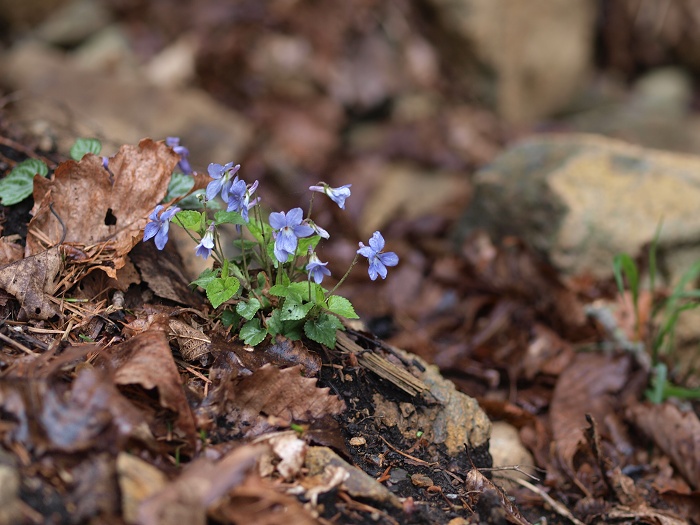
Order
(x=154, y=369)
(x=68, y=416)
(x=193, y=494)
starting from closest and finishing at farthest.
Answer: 1. (x=193, y=494)
2. (x=68, y=416)
3. (x=154, y=369)

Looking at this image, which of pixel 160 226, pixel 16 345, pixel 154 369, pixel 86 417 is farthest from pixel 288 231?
pixel 16 345

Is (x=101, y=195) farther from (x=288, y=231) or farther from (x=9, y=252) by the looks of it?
(x=288, y=231)

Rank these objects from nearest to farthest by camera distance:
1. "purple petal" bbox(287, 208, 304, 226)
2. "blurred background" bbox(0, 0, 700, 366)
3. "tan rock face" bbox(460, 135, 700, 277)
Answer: "purple petal" bbox(287, 208, 304, 226)
"tan rock face" bbox(460, 135, 700, 277)
"blurred background" bbox(0, 0, 700, 366)

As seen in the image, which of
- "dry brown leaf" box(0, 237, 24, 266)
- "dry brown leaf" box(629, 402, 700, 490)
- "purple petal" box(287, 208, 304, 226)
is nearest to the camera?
"purple petal" box(287, 208, 304, 226)

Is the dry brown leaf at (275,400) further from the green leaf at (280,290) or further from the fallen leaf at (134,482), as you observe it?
the fallen leaf at (134,482)

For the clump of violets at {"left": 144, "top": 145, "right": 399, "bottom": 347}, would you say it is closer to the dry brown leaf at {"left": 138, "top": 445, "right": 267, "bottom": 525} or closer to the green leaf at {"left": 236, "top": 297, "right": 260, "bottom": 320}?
the green leaf at {"left": 236, "top": 297, "right": 260, "bottom": 320}

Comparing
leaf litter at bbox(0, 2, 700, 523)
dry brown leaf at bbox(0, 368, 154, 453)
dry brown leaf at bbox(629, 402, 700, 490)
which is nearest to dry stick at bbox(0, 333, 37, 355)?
leaf litter at bbox(0, 2, 700, 523)
